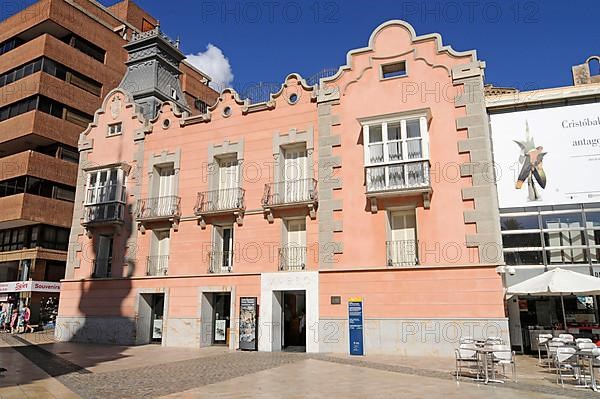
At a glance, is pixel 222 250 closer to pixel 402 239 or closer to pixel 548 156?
pixel 402 239

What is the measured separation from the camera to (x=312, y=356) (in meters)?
14.7

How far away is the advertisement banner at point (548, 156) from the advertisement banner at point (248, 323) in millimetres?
10206

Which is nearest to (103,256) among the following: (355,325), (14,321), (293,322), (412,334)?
(293,322)

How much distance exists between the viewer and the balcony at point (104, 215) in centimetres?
2072

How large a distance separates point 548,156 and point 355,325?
9529 mm

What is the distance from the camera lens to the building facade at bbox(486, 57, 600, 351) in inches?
605

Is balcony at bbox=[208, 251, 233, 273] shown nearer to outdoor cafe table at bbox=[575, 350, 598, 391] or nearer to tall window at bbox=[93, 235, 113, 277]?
tall window at bbox=[93, 235, 113, 277]

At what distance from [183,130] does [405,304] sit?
13.1 meters

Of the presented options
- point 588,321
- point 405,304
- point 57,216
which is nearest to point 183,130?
point 405,304

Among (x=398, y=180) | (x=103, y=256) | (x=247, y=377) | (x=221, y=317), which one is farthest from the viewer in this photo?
(x=103, y=256)

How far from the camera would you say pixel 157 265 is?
20.0 meters

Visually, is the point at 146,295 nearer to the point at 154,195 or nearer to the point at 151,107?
the point at 154,195

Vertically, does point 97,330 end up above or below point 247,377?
above

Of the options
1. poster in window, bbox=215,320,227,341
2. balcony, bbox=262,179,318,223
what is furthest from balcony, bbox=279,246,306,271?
poster in window, bbox=215,320,227,341
